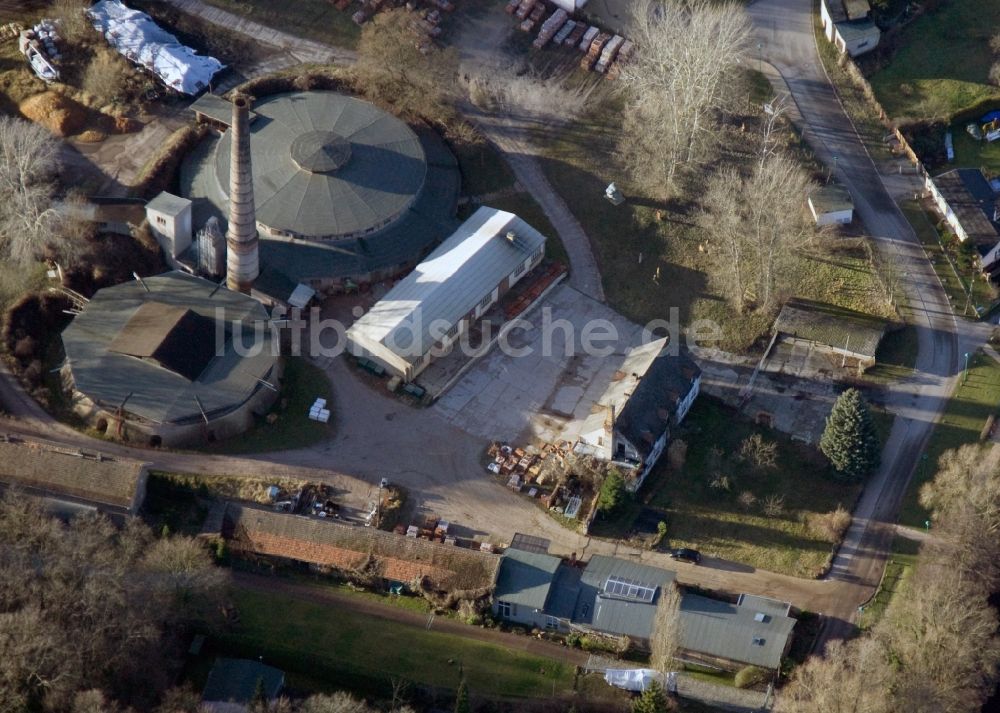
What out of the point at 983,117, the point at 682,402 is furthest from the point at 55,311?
the point at 983,117

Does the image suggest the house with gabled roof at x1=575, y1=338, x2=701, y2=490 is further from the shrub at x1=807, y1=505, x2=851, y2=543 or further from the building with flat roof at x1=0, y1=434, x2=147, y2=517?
the building with flat roof at x1=0, y1=434, x2=147, y2=517

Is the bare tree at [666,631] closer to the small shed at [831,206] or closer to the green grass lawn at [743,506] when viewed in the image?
the green grass lawn at [743,506]

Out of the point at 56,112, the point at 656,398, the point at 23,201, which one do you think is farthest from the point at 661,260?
the point at 56,112

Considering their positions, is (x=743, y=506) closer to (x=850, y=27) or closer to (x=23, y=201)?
(x=850, y=27)

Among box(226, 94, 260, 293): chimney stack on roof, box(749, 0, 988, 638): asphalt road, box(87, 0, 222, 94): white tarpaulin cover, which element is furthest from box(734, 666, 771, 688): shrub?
box(87, 0, 222, 94): white tarpaulin cover

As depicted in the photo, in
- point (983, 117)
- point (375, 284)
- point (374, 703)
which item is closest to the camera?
point (374, 703)

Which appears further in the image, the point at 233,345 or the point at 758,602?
the point at 233,345

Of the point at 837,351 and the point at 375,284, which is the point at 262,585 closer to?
the point at 375,284
